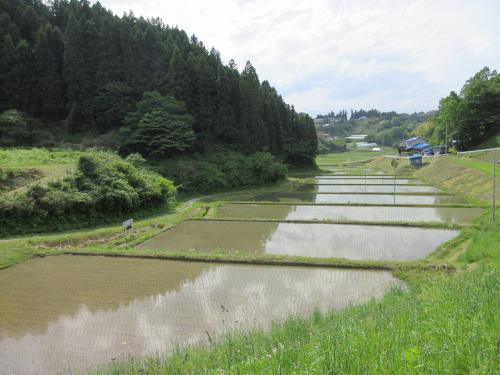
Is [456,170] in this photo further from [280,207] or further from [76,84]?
[76,84]

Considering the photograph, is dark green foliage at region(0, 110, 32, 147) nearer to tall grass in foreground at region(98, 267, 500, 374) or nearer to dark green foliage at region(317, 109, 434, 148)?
tall grass in foreground at region(98, 267, 500, 374)

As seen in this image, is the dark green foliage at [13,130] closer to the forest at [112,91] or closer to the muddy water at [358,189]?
the forest at [112,91]

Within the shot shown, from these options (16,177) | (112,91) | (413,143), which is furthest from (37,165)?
(413,143)

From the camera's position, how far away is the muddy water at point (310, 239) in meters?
12.9

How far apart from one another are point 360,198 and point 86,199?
17063 mm

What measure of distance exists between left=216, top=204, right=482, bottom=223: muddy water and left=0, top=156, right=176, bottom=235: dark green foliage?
4.35m

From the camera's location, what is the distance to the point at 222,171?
31734mm

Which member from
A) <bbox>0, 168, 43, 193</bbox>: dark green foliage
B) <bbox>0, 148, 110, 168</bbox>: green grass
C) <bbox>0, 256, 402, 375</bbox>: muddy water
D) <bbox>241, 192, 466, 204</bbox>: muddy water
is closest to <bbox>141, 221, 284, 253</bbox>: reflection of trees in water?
<bbox>0, 256, 402, 375</bbox>: muddy water

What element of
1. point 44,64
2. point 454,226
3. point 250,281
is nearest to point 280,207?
Answer: point 454,226

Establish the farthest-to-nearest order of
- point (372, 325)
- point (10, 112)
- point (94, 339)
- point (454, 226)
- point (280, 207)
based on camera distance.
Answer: point (10, 112), point (280, 207), point (454, 226), point (94, 339), point (372, 325)

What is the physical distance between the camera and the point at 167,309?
8.49m

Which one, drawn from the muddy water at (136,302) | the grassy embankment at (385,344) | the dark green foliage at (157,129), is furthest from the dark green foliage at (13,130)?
the grassy embankment at (385,344)

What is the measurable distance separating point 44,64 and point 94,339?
31862 mm

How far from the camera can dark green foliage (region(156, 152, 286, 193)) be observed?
2836 cm
